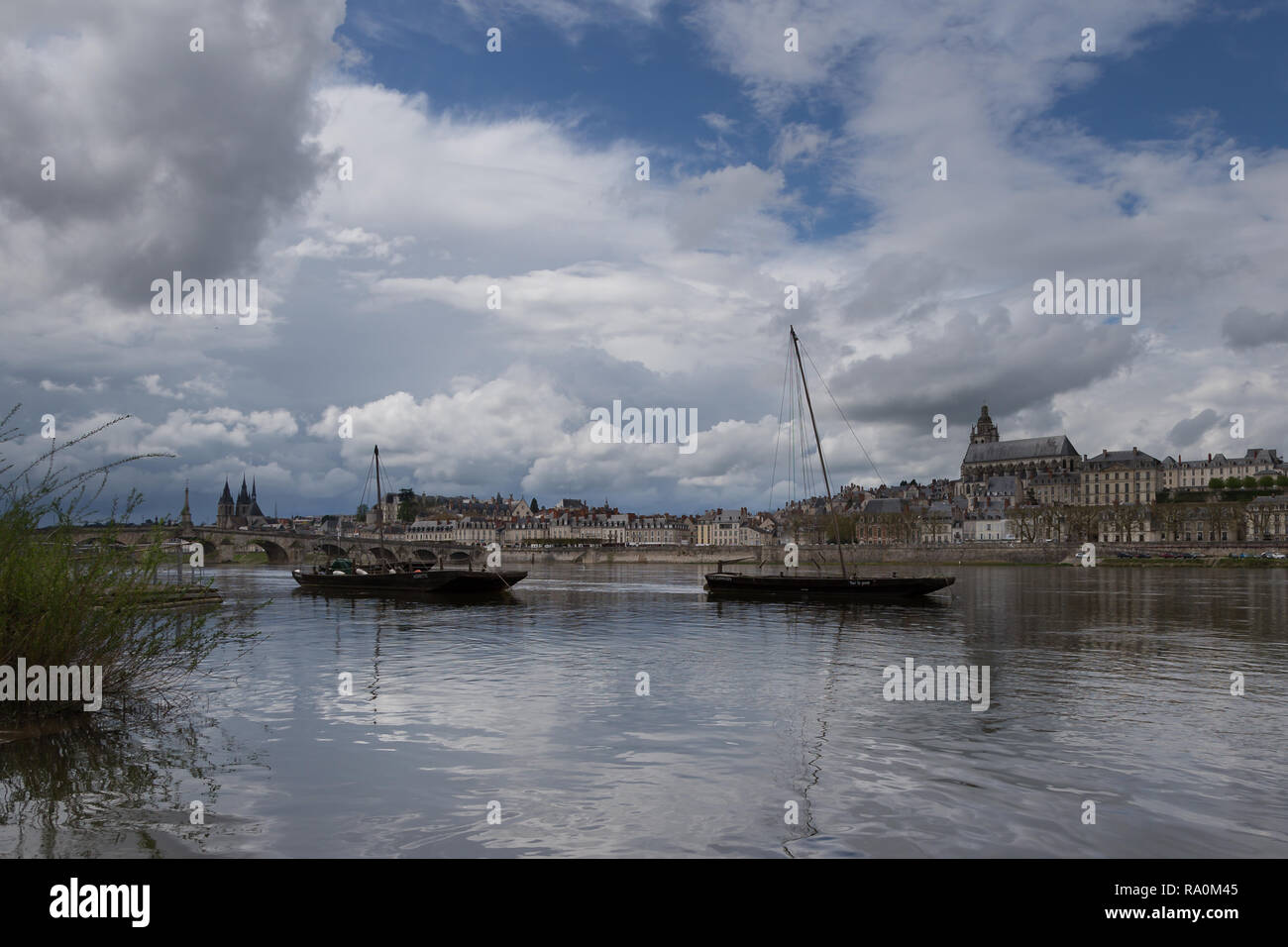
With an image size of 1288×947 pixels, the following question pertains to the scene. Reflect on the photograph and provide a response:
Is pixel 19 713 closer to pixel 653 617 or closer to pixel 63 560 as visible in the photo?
pixel 63 560

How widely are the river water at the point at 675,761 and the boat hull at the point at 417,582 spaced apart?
Answer: 3393 centimetres

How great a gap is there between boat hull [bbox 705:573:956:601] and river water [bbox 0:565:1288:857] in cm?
2511

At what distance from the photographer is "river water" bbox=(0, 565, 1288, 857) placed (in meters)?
10.3

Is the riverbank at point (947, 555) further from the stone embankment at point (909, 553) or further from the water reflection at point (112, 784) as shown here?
the water reflection at point (112, 784)

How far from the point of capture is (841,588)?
56156 millimetres

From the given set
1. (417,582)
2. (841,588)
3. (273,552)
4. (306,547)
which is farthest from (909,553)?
(417,582)

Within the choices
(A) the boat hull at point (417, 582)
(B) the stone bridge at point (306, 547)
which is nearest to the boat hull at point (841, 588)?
(A) the boat hull at point (417, 582)

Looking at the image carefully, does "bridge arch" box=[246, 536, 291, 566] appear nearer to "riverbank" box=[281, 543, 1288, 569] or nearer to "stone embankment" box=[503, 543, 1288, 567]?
"riverbank" box=[281, 543, 1288, 569]

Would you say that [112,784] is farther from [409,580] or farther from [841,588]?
[409,580]

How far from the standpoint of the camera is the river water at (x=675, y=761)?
1027cm

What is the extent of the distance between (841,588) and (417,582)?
28.5m

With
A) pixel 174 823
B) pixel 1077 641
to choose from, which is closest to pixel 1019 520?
pixel 1077 641

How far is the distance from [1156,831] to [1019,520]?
184 metres
